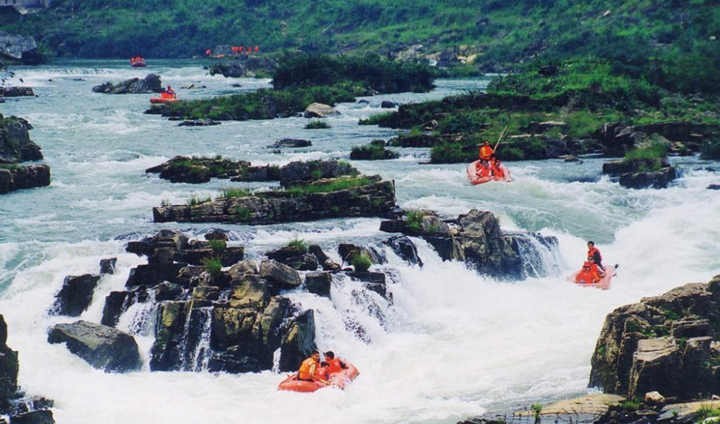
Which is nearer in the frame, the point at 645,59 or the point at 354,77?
the point at 645,59

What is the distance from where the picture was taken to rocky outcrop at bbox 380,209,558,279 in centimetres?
3784

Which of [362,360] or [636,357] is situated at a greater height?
[636,357]

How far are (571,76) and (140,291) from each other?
48852 millimetres

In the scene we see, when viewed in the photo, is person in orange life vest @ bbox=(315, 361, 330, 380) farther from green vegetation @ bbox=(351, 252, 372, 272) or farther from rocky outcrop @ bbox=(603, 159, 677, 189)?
rocky outcrop @ bbox=(603, 159, 677, 189)

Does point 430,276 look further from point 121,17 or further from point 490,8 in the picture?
point 121,17

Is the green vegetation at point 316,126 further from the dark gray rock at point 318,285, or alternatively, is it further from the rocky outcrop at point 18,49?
the rocky outcrop at point 18,49

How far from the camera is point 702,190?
48.9 m

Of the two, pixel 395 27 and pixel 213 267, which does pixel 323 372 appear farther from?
pixel 395 27

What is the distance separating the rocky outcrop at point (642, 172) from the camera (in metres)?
50.3

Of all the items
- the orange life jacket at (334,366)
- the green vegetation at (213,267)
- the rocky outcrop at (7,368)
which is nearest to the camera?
the rocky outcrop at (7,368)

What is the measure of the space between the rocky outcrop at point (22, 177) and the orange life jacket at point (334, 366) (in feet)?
75.9

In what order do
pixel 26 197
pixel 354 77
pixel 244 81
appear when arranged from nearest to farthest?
pixel 26 197 < pixel 354 77 < pixel 244 81

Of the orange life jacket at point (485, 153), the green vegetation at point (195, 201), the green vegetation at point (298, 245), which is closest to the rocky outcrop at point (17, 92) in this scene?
the orange life jacket at point (485, 153)

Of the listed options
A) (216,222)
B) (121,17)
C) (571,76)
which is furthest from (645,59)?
(121,17)
